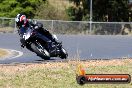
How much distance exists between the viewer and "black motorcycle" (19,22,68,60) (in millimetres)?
19219

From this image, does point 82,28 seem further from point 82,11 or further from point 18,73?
point 18,73

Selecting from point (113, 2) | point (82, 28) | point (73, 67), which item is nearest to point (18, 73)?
point (73, 67)

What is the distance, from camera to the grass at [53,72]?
38.8ft

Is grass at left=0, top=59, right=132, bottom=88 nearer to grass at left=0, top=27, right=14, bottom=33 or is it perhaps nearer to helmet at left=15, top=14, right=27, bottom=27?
helmet at left=15, top=14, right=27, bottom=27

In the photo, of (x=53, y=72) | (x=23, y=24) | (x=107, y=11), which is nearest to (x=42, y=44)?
(x=23, y=24)

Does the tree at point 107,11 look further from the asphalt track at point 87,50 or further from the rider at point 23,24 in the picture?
the rider at point 23,24

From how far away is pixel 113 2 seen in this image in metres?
48.8

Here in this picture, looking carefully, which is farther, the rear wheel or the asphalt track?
the asphalt track

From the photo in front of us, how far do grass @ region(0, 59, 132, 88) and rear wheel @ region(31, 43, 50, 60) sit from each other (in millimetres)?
2026

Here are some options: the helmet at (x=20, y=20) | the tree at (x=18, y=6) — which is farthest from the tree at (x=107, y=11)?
the helmet at (x=20, y=20)

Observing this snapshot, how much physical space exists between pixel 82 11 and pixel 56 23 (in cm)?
916

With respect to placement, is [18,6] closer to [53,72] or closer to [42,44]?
[42,44]

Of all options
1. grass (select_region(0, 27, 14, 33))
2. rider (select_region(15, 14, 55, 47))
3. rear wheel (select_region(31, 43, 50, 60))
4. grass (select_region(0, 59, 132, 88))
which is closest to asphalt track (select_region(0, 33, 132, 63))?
rear wheel (select_region(31, 43, 50, 60))

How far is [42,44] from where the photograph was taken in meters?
19.8
